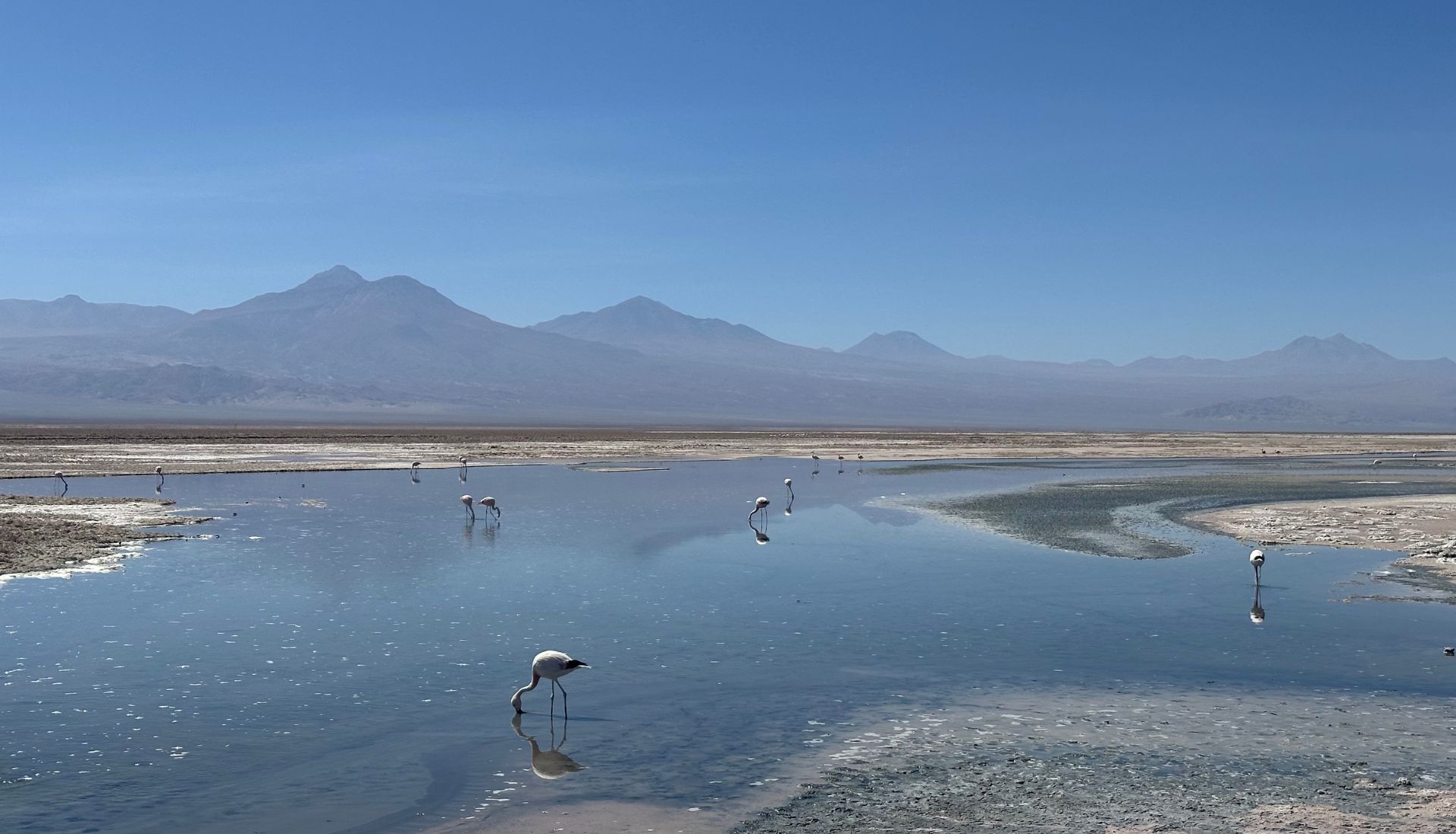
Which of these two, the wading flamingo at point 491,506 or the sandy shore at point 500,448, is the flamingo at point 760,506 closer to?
the wading flamingo at point 491,506

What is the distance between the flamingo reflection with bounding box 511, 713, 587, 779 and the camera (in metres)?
9.73

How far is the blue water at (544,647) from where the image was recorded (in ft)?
31.1

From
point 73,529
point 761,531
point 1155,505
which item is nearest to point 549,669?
point 761,531

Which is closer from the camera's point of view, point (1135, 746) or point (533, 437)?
point (1135, 746)

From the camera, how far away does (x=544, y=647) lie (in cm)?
1389

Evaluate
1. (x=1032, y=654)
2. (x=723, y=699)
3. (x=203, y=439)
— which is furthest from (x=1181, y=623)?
(x=203, y=439)

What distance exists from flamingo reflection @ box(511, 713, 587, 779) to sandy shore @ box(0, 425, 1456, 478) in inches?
1386

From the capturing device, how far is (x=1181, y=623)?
1553 cm

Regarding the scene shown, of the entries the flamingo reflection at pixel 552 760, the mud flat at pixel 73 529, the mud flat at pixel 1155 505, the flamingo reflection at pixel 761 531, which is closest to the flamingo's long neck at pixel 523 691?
the flamingo reflection at pixel 552 760

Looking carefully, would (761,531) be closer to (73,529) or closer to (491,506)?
(491,506)

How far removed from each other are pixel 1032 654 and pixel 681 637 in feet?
13.4

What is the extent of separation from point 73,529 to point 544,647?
46.2ft

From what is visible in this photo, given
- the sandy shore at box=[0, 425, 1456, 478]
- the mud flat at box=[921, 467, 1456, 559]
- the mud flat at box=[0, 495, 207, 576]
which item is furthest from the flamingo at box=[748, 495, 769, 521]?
the sandy shore at box=[0, 425, 1456, 478]

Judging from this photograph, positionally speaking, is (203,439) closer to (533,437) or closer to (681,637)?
(533,437)
